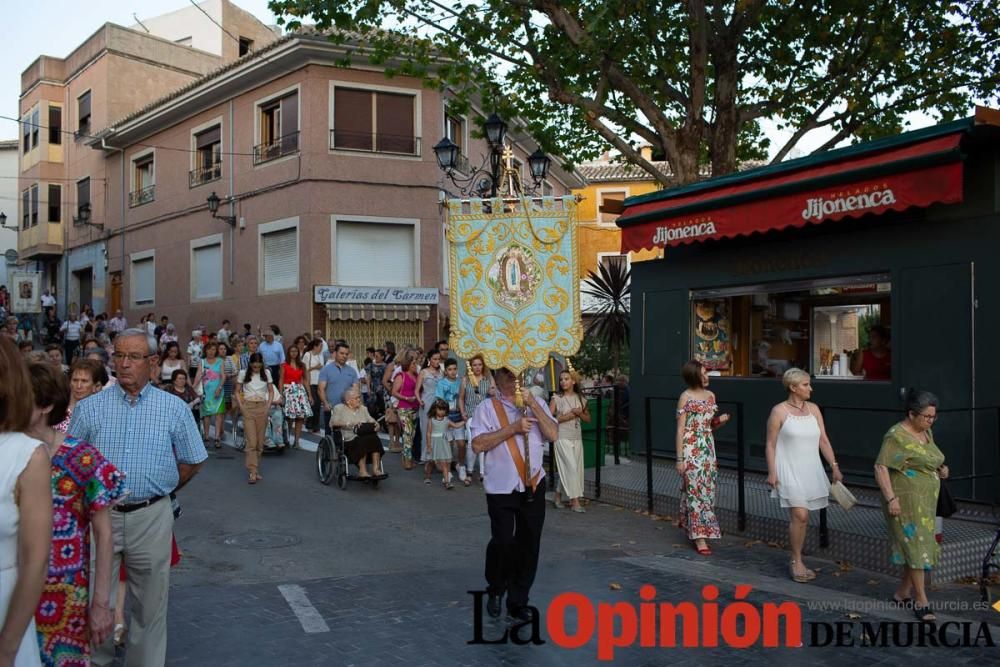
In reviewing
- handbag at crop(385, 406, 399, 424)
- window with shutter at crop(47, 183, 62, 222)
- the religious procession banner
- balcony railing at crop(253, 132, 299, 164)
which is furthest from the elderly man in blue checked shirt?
window with shutter at crop(47, 183, 62, 222)

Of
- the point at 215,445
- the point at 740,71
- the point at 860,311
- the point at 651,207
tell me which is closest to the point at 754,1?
the point at 740,71

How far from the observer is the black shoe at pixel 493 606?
6199 mm

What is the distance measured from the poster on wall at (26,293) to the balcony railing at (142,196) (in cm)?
386

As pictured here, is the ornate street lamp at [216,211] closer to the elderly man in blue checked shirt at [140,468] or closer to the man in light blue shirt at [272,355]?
the man in light blue shirt at [272,355]

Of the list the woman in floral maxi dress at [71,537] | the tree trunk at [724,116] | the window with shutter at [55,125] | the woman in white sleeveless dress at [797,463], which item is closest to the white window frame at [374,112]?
the tree trunk at [724,116]

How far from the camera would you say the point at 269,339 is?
18.0m

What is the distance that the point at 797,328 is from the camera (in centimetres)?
1122

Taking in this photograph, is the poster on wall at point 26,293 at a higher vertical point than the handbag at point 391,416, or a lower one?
higher

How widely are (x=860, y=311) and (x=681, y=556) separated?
4125 millimetres

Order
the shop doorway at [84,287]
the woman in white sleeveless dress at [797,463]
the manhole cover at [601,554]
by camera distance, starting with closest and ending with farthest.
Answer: the woman in white sleeveless dress at [797,463]
the manhole cover at [601,554]
the shop doorway at [84,287]

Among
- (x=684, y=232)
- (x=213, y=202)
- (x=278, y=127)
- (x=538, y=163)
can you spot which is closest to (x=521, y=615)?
(x=684, y=232)

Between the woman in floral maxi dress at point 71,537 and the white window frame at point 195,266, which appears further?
the white window frame at point 195,266

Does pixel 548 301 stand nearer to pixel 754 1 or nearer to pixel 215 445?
pixel 754 1

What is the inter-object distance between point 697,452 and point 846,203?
10.7 ft
